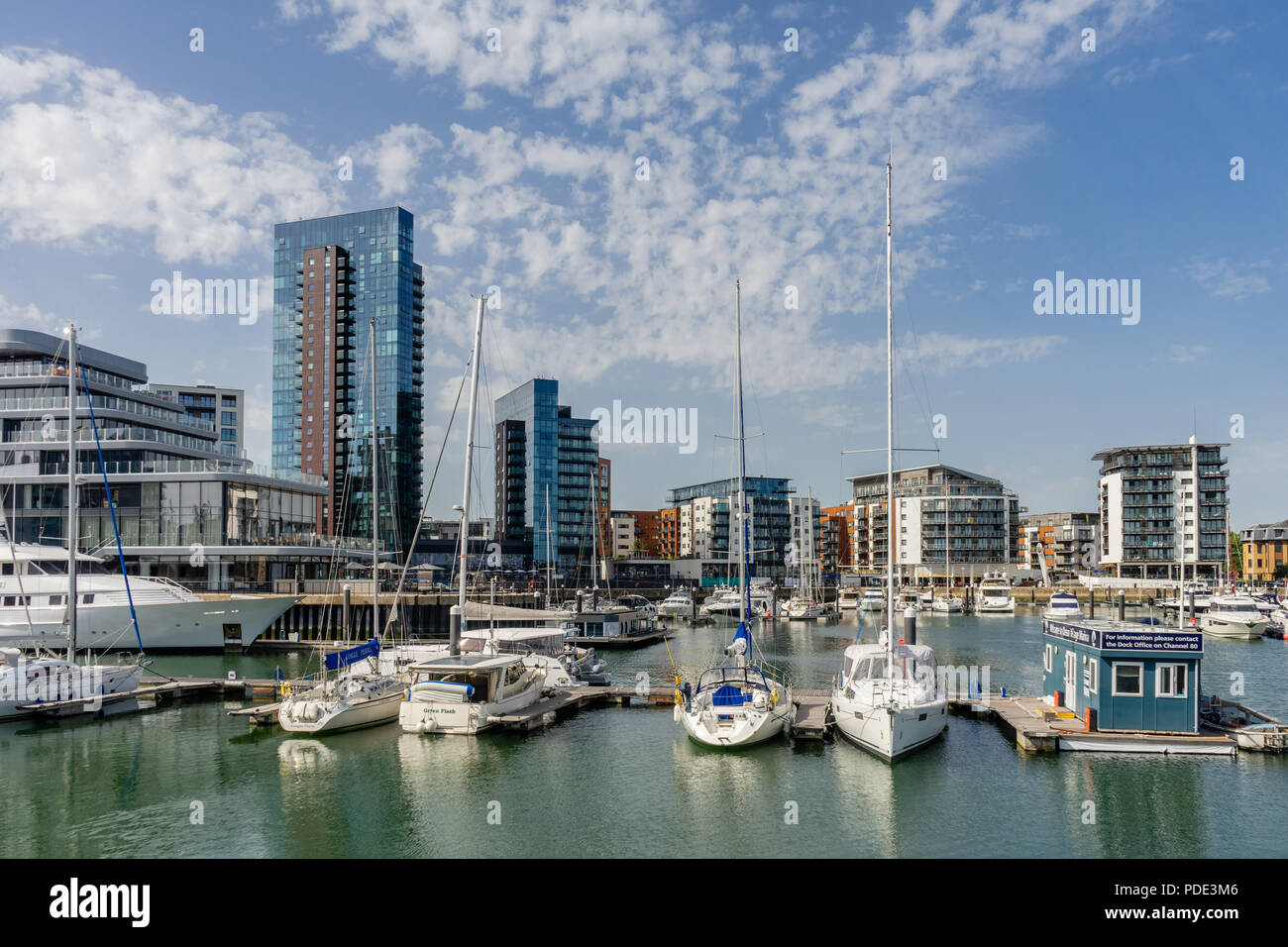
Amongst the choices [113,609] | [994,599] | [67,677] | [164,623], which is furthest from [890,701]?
[994,599]

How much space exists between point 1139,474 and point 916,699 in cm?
13657

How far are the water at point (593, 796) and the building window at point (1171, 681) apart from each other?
1.96 m

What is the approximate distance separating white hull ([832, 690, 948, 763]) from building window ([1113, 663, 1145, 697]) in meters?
5.28

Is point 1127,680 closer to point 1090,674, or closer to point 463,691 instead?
point 1090,674

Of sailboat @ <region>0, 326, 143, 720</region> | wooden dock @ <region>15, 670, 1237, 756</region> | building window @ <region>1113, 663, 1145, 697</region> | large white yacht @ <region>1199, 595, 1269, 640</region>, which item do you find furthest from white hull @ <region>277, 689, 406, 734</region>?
large white yacht @ <region>1199, 595, 1269, 640</region>

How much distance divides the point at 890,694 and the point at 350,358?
392 feet

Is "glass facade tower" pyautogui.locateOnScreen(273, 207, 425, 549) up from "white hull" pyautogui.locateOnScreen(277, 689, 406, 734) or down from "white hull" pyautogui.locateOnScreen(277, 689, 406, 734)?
up

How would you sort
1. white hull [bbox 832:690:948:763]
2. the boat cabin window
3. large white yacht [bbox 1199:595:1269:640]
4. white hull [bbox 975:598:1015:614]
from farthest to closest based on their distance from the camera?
1. white hull [bbox 975:598:1015:614]
2. large white yacht [bbox 1199:595:1269:640]
3. the boat cabin window
4. white hull [bbox 832:690:948:763]

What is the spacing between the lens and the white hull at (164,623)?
164ft

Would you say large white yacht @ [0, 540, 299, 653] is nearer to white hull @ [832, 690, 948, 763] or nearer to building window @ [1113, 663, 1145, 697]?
white hull @ [832, 690, 948, 763]

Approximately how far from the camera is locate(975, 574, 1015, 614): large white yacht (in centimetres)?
11381

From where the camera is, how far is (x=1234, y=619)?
7669 cm
